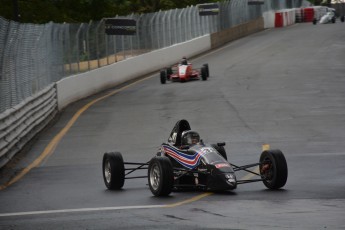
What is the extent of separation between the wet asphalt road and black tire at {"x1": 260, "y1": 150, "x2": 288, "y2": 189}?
16 centimetres

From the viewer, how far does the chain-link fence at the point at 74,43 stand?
24.9m

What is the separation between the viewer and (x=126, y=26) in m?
48.0

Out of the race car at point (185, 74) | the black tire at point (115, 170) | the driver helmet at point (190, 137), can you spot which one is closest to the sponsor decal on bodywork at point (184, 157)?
the driver helmet at point (190, 137)

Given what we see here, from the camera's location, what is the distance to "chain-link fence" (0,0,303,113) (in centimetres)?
2494

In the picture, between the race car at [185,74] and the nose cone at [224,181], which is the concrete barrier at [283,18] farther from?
the nose cone at [224,181]

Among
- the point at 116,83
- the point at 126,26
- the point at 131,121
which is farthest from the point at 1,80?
the point at 126,26

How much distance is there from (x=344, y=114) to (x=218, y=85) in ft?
35.9

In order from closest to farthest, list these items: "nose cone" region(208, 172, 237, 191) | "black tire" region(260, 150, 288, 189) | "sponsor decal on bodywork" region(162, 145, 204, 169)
→ 1. "nose cone" region(208, 172, 237, 191)
2. "black tire" region(260, 150, 288, 189)
3. "sponsor decal on bodywork" region(162, 145, 204, 169)

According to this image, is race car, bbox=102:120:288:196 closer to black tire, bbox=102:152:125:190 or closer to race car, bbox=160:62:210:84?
black tire, bbox=102:152:125:190

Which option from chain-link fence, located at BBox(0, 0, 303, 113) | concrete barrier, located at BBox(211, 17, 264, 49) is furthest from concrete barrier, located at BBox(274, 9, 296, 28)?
chain-link fence, located at BBox(0, 0, 303, 113)

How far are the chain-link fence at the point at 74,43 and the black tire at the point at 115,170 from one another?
6.51 meters

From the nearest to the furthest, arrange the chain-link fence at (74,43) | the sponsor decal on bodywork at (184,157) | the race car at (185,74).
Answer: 1. the sponsor decal on bodywork at (184,157)
2. the chain-link fence at (74,43)
3. the race car at (185,74)

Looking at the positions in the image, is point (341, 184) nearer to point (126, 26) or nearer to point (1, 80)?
point (1, 80)

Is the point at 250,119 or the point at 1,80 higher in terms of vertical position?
the point at 1,80
